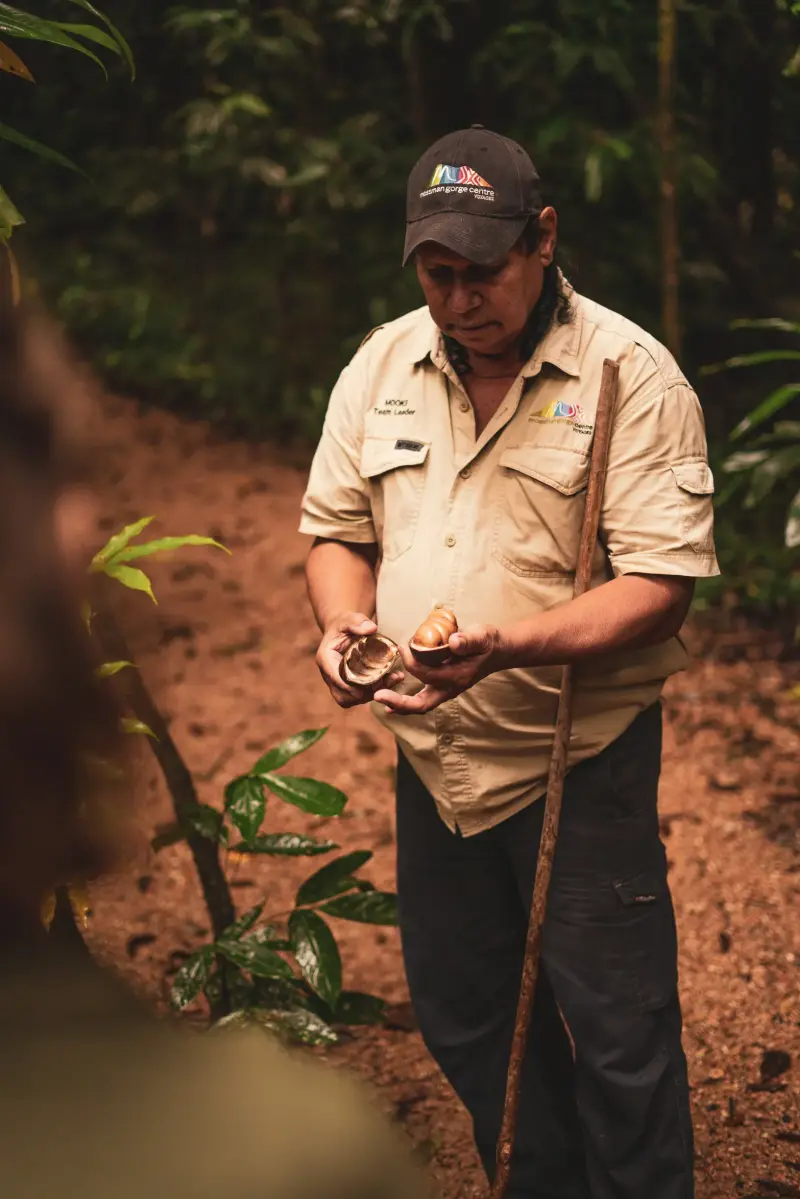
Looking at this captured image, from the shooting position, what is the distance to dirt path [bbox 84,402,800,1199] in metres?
3.19

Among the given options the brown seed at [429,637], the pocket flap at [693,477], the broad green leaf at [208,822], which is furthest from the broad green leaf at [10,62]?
the broad green leaf at [208,822]

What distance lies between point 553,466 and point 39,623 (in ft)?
4.68

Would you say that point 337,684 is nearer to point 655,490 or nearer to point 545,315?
point 655,490

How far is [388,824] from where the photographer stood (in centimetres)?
459

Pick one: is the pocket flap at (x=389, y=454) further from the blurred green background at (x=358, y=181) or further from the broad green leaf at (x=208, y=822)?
the blurred green background at (x=358, y=181)

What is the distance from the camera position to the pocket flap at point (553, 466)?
217cm

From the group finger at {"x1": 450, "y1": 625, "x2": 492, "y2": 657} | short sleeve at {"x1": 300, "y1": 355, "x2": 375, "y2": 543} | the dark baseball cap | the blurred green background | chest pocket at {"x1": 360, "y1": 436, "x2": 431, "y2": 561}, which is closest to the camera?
finger at {"x1": 450, "y1": 625, "x2": 492, "y2": 657}

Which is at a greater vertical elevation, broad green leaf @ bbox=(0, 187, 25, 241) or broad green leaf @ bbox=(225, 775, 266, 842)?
broad green leaf @ bbox=(0, 187, 25, 241)

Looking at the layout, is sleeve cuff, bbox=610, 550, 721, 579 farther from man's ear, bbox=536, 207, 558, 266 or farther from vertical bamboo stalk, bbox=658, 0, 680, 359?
vertical bamboo stalk, bbox=658, 0, 680, 359

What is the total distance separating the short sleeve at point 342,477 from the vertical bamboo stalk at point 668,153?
3204 mm

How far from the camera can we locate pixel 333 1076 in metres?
1.08

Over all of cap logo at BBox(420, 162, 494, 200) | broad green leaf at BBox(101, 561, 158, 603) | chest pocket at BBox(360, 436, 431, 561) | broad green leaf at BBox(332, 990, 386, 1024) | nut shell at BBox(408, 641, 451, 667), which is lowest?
broad green leaf at BBox(332, 990, 386, 1024)

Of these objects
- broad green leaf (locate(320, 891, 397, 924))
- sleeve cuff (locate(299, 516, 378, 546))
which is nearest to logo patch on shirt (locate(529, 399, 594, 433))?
sleeve cuff (locate(299, 516, 378, 546))

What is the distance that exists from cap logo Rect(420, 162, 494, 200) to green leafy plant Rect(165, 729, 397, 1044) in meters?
1.18
